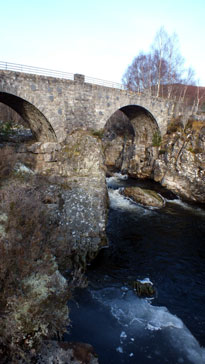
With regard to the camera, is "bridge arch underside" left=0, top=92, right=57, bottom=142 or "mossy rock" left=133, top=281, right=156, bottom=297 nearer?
"mossy rock" left=133, top=281, right=156, bottom=297

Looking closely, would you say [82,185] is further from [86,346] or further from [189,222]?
[86,346]

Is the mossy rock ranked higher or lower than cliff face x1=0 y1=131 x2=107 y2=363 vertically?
lower

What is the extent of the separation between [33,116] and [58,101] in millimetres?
2524

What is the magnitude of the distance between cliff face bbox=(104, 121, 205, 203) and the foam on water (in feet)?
48.1

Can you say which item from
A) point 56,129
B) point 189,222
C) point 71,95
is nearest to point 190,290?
point 189,222

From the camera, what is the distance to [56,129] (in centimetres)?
1783

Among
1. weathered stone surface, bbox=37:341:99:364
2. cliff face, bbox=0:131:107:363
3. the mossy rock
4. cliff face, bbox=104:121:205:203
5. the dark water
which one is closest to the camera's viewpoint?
weathered stone surface, bbox=37:341:99:364

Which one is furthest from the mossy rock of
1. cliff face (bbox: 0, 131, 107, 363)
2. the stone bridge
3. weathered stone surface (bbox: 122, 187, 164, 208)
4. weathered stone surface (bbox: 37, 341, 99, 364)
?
the stone bridge

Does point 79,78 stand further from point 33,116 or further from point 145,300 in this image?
point 145,300

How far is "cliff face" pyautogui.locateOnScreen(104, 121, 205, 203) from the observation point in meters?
21.8

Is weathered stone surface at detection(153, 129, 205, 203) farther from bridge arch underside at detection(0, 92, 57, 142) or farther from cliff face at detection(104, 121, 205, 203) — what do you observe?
bridge arch underside at detection(0, 92, 57, 142)

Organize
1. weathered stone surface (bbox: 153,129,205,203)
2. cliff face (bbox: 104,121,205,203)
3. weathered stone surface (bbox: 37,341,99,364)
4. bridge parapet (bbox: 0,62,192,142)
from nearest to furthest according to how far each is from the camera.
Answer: weathered stone surface (bbox: 37,341,99,364) < bridge parapet (bbox: 0,62,192,142) < weathered stone surface (bbox: 153,129,205,203) < cliff face (bbox: 104,121,205,203)

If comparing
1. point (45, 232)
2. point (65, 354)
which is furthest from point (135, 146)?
point (65, 354)

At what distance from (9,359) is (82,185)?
456 inches
